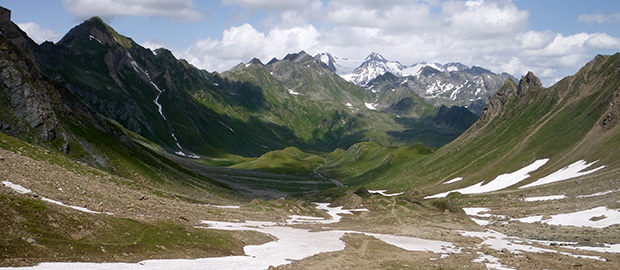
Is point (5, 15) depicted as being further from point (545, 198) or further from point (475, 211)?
point (545, 198)

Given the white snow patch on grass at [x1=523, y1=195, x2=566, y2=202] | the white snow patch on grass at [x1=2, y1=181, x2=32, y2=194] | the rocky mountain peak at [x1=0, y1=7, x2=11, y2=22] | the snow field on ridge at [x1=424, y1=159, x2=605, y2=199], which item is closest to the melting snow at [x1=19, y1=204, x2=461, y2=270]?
the white snow patch on grass at [x1=2, y1=181, x2=32, y2=194]

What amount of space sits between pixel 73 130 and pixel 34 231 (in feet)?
216

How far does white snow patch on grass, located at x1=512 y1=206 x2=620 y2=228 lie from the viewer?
71.7m

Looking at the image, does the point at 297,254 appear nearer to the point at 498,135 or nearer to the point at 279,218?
the point at 279,218

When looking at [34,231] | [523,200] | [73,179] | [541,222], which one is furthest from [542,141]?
[34,231]

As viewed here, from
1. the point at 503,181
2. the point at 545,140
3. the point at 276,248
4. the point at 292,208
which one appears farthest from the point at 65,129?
the point at 545,140

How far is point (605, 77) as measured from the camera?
156 m

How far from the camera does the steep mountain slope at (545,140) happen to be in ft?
409

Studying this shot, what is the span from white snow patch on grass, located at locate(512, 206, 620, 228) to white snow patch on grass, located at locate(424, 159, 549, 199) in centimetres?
4407

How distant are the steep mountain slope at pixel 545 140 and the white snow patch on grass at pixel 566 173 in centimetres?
258

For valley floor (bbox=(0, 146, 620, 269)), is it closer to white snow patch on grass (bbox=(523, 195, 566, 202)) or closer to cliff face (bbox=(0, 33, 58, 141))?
white snow patch on grass (bbox=(523, 195, 566, 202))

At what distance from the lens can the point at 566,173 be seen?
378 feet

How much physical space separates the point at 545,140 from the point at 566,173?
33.6 metres

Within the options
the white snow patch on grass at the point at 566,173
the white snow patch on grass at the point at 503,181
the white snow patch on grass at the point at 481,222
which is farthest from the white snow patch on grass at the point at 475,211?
the white snow patch on grass at the point at 503,181
